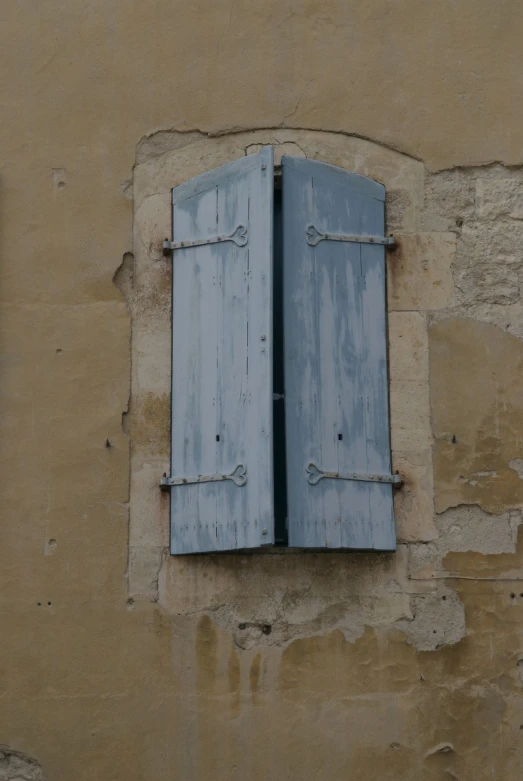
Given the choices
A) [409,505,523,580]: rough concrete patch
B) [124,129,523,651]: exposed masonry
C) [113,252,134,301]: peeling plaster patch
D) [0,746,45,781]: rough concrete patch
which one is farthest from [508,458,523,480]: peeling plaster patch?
[0,746,45,781]: rough concrete patch

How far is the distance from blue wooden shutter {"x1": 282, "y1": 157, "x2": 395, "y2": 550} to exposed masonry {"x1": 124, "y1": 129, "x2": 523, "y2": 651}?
11cm

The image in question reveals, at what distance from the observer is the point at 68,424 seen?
659 centimetres

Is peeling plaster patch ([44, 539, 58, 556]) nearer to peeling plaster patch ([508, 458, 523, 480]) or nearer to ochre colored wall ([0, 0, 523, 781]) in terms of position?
ochre colored wall ([0, 0, 523, 781])

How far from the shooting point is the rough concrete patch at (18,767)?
20.3 feet

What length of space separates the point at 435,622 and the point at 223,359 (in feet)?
4.81

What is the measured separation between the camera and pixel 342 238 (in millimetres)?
6664

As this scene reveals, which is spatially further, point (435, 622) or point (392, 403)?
point (392, 403)

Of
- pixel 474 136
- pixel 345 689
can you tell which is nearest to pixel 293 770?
pixel 345 689

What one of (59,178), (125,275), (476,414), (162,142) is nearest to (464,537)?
(476,414)

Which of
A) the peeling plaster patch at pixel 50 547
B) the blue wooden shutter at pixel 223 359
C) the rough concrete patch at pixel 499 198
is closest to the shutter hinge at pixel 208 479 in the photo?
the blue wooden shutter at pixel 223 359

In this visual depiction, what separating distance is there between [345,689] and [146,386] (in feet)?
5.27

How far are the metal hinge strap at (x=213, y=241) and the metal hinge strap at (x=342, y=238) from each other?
0.95ft

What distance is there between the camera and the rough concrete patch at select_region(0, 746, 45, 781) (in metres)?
6.20

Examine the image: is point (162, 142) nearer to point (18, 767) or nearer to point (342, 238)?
point (342, 238)
